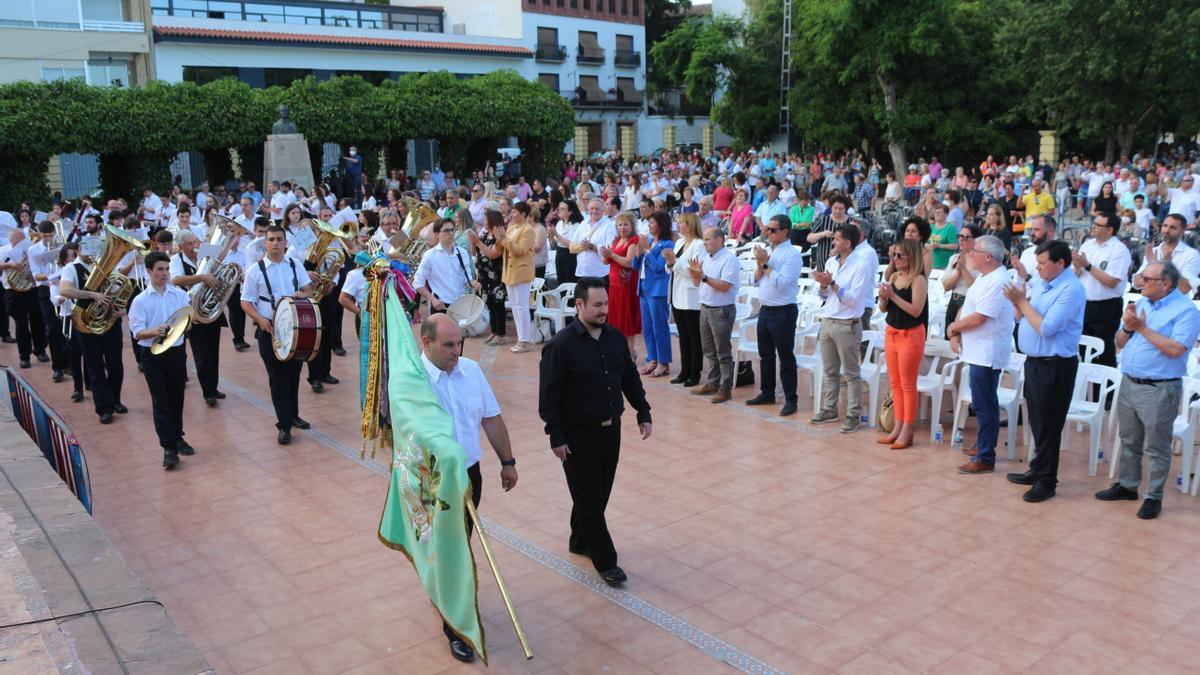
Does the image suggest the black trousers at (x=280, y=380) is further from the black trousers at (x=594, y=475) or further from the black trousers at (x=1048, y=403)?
the black trousers at (x=1048, y=403)

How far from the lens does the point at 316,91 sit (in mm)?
28766

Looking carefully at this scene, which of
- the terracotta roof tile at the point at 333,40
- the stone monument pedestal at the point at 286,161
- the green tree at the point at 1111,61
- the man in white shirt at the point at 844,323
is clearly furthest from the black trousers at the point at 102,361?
the terracotta roof tile at the point at 333,40

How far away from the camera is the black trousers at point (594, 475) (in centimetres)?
581

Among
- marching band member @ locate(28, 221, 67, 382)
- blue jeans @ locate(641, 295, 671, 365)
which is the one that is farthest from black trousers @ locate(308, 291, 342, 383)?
blue jeans @ locate(641, 295, 671, 365)

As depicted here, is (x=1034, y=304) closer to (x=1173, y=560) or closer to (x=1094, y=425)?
(x=1094, y=425)

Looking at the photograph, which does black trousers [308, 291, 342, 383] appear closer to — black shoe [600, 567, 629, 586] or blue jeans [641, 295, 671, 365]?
blue jeans [641, 295, 671, 365]

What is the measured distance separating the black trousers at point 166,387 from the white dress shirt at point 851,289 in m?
5.26

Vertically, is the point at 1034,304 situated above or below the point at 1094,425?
above

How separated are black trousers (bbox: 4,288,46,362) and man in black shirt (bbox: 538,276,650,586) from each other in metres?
9.07

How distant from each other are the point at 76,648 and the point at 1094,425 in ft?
21.8

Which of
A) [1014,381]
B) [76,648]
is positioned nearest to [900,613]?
[1014,381]

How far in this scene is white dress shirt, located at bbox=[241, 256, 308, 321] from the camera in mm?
9172

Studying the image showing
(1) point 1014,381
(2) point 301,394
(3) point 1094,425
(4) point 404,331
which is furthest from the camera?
(2) point 301,394

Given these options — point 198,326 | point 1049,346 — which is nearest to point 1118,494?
point 1049,346
